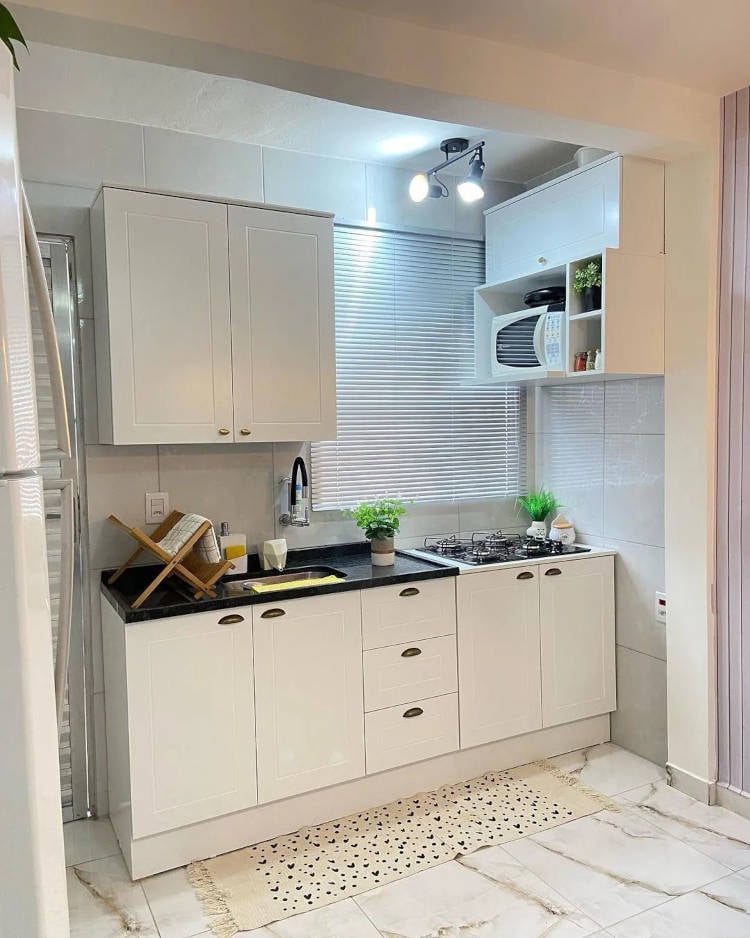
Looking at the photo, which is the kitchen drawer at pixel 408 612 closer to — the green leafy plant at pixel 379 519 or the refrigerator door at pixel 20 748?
the green leafy plant at pixel 379 519

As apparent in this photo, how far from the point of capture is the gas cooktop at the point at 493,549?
3.27m

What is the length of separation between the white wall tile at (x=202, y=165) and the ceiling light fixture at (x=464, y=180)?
69 centimetres

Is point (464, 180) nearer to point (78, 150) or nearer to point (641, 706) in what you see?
point (78, 150)

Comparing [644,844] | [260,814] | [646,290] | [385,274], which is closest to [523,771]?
[644,844]

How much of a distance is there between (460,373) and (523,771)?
1889mm

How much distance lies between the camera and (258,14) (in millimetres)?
2014

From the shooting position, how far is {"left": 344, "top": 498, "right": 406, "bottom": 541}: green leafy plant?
3182mm

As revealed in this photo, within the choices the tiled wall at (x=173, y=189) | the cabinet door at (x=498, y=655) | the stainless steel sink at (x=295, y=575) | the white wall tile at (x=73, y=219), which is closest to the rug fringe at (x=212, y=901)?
the tiled wall at (x=173, y=189)

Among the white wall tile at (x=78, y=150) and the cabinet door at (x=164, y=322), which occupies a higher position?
the white wall tile at (x=78, y=150)

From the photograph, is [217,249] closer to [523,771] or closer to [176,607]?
[176,607]

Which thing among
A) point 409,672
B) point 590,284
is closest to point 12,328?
point 409,672

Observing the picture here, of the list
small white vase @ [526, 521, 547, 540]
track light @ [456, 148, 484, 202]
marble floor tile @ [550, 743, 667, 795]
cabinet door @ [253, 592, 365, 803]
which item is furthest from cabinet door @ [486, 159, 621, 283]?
marble floor tile @ [550, 743, 667, 795]

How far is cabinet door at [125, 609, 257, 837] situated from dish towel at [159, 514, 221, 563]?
0.27 meters

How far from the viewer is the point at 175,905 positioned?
2355mm
